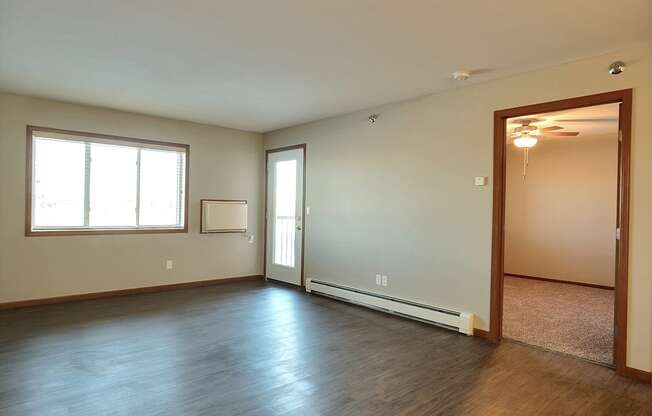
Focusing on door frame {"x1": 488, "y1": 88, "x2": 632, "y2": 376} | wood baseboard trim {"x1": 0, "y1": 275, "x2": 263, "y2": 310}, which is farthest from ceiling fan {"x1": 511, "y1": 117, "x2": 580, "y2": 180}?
wood baseboard trim {"x1": 0, "y1": 275, "x2": 263, "y2": 310}

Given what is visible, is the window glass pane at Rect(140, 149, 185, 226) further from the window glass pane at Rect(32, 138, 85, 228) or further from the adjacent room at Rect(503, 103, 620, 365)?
the adjacent room at Rect(503, 103, 620, 365)

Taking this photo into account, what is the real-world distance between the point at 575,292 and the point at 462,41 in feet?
16.3

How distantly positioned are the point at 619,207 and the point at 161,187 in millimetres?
5458

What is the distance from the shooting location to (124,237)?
544cm

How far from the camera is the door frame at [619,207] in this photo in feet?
10.0

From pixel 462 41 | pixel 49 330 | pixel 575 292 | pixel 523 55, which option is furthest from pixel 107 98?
pixel 575 292

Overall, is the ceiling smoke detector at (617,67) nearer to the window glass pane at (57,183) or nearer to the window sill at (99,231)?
the window sill at (99,231)

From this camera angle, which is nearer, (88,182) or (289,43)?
(289,43)

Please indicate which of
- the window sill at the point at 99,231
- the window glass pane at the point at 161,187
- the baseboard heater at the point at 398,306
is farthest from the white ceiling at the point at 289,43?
the baseboard heater at the point at 398,306

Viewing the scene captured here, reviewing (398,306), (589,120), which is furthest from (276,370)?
(589,120)

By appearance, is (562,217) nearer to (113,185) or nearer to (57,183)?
(113,185)

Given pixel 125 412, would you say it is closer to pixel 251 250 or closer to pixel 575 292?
pixel 251 250

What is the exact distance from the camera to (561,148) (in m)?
7.07

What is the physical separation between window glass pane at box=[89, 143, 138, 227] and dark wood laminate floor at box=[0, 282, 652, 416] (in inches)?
52.7
